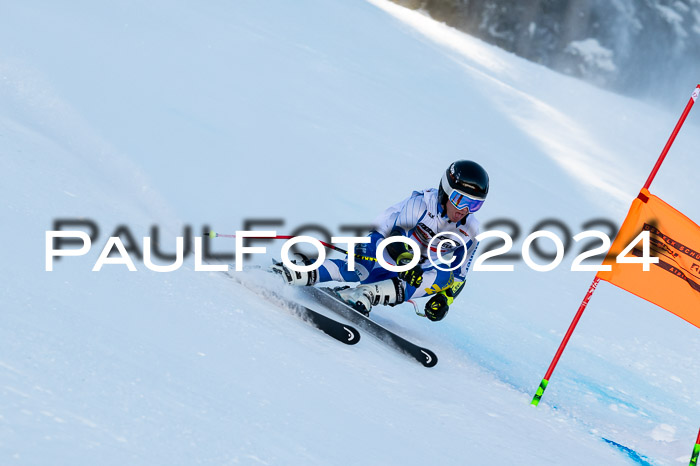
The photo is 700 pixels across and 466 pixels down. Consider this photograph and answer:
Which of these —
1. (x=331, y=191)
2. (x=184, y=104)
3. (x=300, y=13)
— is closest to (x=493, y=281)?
(x=331, y=191)

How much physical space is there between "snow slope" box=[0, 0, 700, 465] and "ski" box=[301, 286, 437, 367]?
0.13 metres

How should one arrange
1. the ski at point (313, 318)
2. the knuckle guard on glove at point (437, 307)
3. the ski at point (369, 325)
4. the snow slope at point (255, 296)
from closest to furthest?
the snow slope at point (255, 296) → the ski at point (313, 318) → the ski at point (369, 325) → the knuckle guard on glove at point (437, 307)

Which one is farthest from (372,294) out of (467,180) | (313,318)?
(467,180)

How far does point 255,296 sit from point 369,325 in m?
0.81

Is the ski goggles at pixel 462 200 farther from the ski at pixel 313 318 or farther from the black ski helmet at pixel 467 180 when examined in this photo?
the ski at pixel 313 318

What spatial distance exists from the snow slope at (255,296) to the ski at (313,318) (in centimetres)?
10

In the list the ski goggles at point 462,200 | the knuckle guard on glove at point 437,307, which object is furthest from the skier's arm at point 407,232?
the ski goggles at point 462,200

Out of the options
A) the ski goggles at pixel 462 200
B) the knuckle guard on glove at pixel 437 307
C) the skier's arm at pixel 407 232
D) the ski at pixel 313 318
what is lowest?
the ski at pixel 313 318

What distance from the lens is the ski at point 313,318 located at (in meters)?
4.27

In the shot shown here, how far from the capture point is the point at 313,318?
172 inches

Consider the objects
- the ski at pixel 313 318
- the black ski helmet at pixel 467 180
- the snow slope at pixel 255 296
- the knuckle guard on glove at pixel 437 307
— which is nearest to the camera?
the snow slope at pixel 255 296

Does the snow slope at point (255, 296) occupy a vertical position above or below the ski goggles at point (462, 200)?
below

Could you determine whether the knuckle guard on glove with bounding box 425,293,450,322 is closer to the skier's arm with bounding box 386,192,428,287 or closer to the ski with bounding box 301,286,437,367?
the skier's arm with bounding box 386,192,428,287

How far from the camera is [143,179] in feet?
20.5
